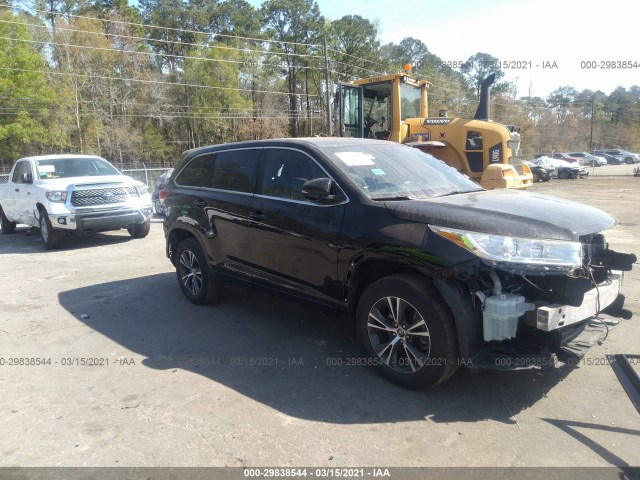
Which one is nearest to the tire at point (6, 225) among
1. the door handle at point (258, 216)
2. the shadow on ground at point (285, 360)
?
the shadow on ground at point (285, 360)

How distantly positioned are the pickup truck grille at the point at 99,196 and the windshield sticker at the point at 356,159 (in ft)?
22.6

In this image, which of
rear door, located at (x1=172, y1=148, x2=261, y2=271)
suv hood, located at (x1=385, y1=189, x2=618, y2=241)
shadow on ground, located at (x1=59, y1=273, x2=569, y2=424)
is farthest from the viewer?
rear door, located at (x1=172, y1=148, x2=261, y2=271)

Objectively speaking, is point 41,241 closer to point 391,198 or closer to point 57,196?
point 57,196

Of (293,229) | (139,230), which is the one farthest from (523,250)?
(139,230)

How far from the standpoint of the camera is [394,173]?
438cm

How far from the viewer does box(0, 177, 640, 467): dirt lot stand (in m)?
2.98

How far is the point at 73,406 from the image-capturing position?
11.9 ft

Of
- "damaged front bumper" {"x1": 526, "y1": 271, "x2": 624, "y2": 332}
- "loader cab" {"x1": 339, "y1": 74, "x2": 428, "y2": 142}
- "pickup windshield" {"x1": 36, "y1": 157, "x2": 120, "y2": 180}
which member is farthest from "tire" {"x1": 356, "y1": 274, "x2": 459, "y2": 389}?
"pickup windshield" {"x1": 36, "y1": 157, "x2": 120, "y2": 180}

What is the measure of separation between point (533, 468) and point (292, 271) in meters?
2.47

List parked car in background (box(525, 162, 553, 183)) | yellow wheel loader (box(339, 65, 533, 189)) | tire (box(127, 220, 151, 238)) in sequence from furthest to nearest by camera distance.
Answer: parked car in background (box(525, 162, 553, 183))
yellow wheel loader (box(339, 65, 533, 189))
tire (box(127, 220, 151, 238))

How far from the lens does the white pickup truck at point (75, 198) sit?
941 cm

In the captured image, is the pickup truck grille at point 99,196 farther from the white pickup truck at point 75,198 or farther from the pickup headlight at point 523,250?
the pickup headlight at point 523,250

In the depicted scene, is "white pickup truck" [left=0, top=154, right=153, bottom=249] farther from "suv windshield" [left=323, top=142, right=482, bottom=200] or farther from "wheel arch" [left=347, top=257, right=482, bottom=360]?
"wheel arch" [left=347, top=257, right=482, bottom=360]

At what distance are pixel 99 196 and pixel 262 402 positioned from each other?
294 inches
